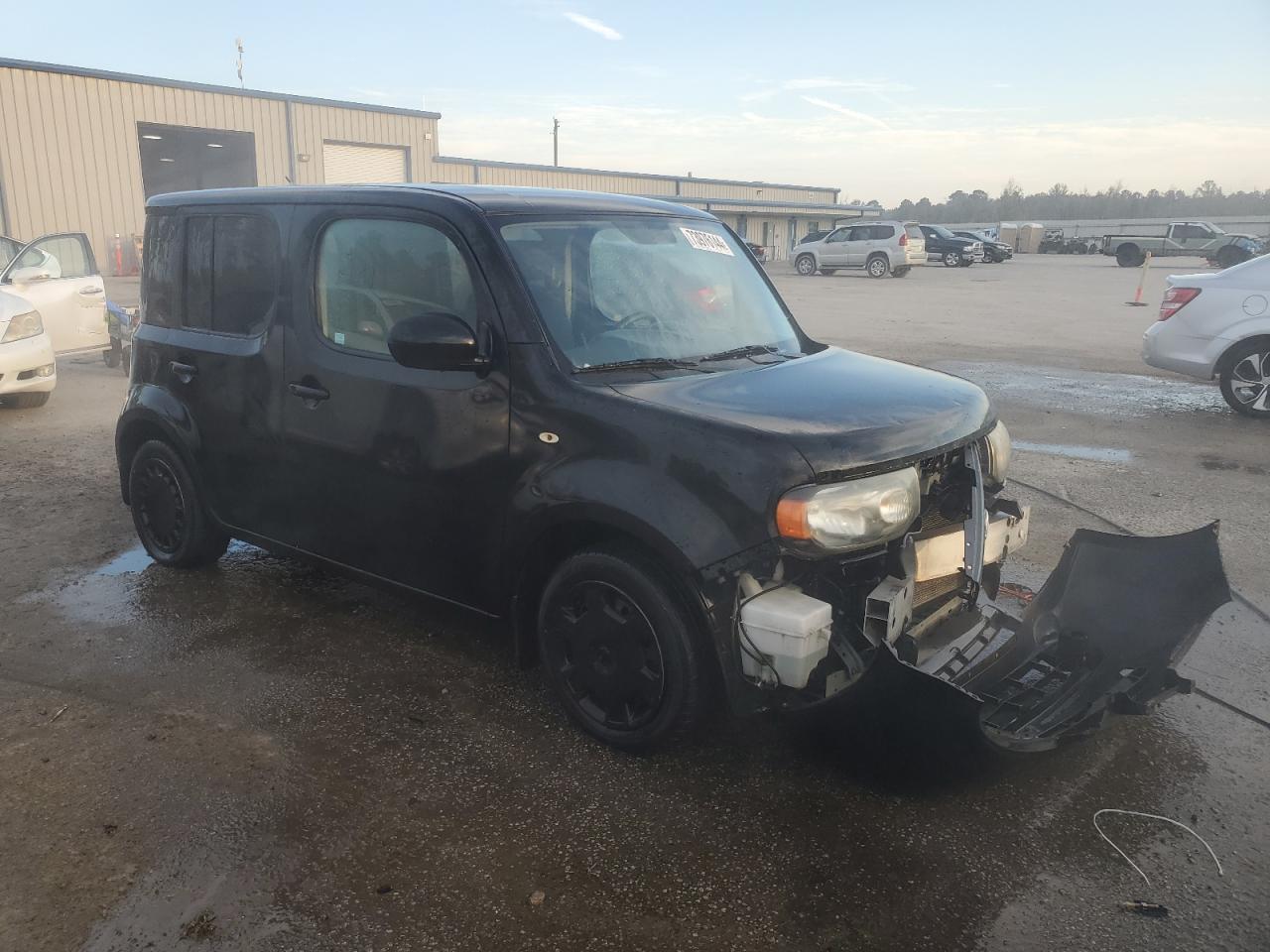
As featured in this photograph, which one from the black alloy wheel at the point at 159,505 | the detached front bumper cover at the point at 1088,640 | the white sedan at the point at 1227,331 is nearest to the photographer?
the detached front bumper cover at the point at 1088,640

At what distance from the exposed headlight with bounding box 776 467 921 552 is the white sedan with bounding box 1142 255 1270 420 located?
7.28 m

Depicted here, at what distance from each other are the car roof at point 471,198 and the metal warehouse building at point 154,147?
24140 mm

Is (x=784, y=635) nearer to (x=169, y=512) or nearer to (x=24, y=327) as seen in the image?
(x=169, y=512)

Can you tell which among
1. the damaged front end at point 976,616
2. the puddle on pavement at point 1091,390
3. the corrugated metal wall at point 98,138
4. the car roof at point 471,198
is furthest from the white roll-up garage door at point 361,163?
the damaged front end at point 976,616

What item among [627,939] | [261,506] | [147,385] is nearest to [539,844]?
[627,939]

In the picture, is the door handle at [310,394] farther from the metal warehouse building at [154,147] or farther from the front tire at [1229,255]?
the front tire at [1229,255]

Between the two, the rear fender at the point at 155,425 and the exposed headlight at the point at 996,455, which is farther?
the rear fender at the point at 155,425

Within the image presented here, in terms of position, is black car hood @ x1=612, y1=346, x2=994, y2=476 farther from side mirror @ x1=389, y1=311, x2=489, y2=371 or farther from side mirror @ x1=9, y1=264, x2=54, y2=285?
side mirror @ x1=9, y1=264, x2=54, y2=285

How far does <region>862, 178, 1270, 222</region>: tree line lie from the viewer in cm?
8781

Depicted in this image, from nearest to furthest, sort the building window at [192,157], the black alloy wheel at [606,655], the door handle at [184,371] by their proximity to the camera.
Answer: the black alloy wheel at [606,655]
the door handle at [184,371]
the building window at [192,157]

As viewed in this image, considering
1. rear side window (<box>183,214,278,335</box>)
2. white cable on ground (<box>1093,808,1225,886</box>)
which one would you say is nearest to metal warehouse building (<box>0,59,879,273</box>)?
rear side window (<box>183,214,278,335</box>)

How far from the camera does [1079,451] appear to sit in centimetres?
748

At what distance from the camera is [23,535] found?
18.3ft

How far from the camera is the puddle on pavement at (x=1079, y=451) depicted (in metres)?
7.26
